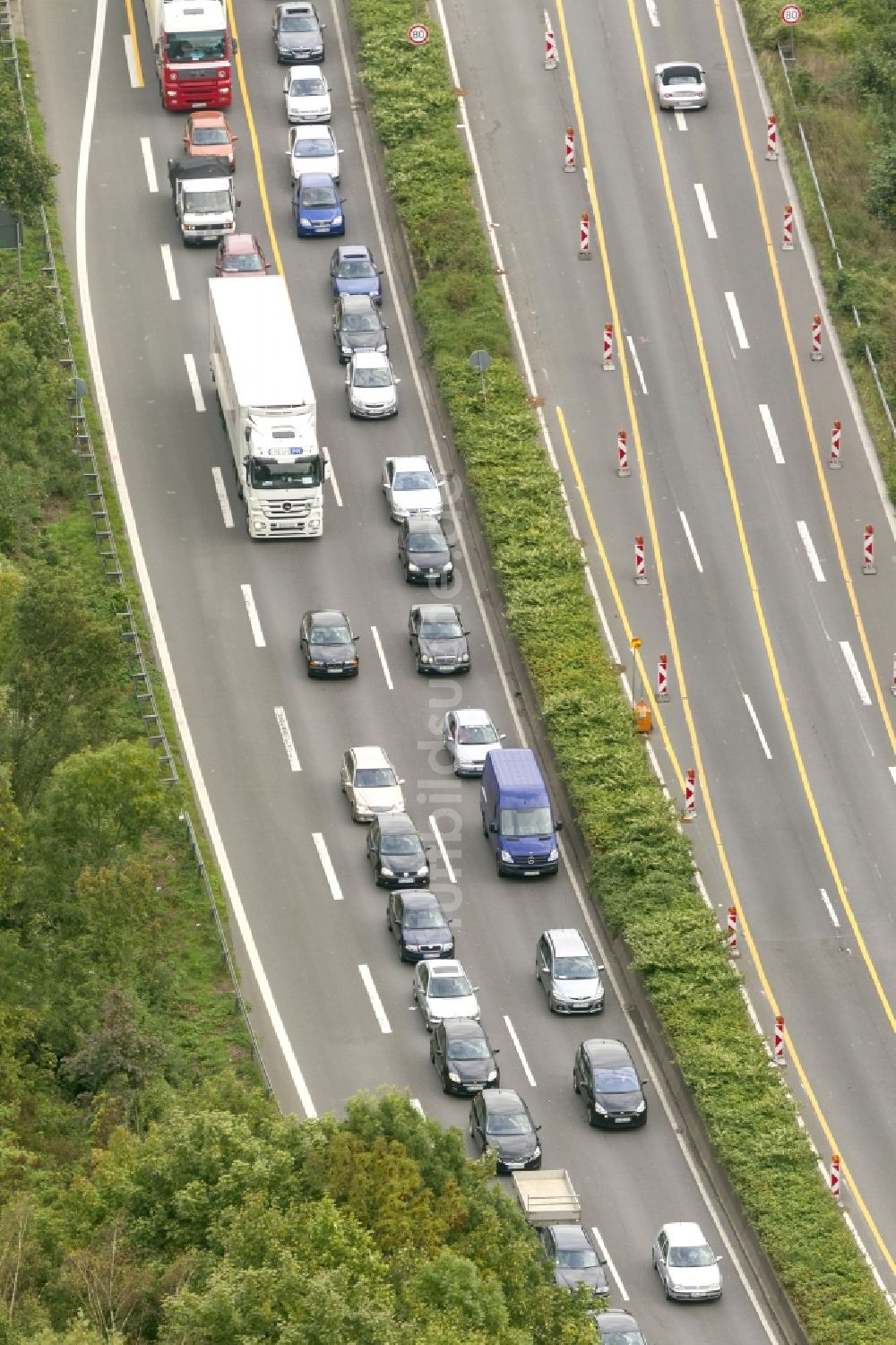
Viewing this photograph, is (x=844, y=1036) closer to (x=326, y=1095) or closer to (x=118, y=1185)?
(x=326, y=1095)

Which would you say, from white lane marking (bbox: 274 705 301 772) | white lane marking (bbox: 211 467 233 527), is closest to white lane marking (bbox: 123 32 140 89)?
white lane marking (bbox: 211 467 233 527)

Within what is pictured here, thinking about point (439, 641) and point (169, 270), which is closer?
point (439, 641)

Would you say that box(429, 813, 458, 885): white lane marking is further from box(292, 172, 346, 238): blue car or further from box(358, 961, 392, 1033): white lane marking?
box(292, 172, 346, 238): blue car

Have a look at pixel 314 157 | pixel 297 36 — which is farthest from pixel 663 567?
pixel 297 36

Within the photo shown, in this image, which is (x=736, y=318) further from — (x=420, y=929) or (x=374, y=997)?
(x=374, y=997)

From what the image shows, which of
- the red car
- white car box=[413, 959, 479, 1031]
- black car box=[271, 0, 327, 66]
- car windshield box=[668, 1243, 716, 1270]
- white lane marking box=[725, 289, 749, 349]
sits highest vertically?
black car box=[271, 0, 327, 66]

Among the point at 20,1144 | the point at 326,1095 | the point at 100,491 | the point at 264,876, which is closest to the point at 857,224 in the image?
the point at 100,491

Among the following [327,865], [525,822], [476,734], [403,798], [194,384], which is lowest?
[327,865]
